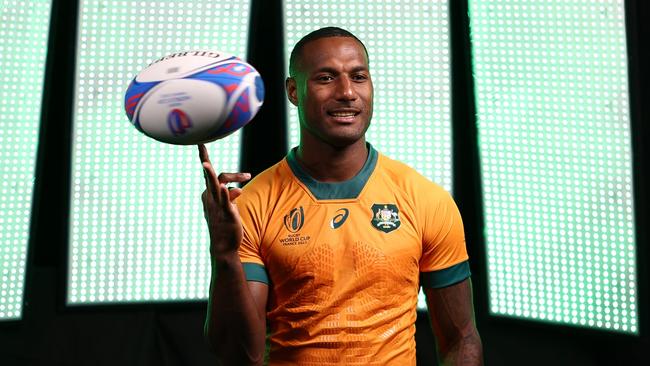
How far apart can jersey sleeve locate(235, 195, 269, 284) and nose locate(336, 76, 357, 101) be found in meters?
0.35

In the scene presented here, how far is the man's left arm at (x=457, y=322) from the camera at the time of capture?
8.27ft

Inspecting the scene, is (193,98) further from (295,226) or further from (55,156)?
(55,156)

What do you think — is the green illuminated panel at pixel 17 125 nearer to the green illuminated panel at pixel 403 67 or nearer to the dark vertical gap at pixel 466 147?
the green illuminated panel at pixel 403 67

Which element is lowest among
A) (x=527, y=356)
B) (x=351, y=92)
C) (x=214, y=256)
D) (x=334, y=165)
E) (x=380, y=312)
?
(x=527, y=356)

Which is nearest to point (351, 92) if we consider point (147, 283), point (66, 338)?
point (147, 283)

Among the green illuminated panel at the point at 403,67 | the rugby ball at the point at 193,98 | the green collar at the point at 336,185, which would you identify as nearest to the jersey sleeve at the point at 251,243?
the green collar at the point at 336,185

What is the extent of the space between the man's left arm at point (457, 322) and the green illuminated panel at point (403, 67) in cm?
112

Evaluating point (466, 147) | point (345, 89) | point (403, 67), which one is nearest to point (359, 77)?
point (345, 89)

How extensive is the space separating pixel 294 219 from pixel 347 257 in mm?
168

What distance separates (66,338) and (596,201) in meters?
2.07

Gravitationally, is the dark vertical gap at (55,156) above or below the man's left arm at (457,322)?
above

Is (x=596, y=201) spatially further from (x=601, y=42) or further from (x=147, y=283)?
(x=147, y=283)

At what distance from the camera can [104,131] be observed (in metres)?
3.71

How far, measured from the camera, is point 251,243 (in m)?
2.43
